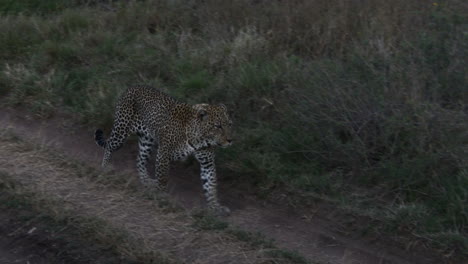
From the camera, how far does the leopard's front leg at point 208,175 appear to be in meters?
7.61

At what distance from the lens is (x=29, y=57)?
36.3 ft

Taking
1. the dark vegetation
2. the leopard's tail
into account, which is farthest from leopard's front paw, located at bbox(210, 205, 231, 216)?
the leopard's tail

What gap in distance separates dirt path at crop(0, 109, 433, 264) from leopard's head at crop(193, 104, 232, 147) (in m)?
0.73

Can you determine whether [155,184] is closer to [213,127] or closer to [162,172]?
[162,172]

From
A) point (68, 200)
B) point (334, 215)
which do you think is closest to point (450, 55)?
point (334, 215)

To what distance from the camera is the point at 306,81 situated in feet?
27.1

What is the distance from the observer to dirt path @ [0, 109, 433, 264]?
6359 millimetres

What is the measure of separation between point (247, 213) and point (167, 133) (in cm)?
143

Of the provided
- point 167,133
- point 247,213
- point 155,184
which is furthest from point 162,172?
point 247,213

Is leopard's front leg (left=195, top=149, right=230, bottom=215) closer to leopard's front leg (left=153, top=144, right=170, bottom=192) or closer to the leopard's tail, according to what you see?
leopard's front leg (left=153, top=144, right=170, bottom=192)

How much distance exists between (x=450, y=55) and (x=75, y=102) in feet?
17.4

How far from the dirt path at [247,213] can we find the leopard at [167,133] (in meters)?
0.25

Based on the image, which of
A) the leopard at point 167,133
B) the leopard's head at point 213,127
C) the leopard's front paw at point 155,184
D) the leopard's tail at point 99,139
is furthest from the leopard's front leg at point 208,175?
the leopard's tail at point 99,139

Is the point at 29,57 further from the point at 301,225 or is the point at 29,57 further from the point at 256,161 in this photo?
the point at 301,225
